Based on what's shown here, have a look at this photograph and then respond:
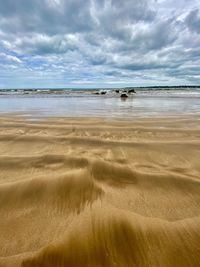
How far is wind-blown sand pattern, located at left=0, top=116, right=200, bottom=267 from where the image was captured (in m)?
1.70

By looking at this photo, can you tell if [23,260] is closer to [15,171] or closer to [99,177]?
[99,177]

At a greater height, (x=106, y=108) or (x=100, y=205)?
(x=100, y=205)

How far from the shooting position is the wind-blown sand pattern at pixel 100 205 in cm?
170

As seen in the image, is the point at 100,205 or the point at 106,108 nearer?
the point at 100,205

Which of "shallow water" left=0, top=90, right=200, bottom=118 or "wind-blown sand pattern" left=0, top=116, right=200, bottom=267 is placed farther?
"shallow water" left=0, top=90, right=200, bottom=118

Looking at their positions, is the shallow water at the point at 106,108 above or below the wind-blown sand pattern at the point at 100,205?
below

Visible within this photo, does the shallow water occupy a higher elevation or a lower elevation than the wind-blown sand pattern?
lower

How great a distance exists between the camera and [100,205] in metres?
2.31

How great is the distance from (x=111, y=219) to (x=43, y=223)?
0.65m

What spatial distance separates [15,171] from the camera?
313 cm

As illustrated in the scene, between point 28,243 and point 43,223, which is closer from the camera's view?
point 28,243

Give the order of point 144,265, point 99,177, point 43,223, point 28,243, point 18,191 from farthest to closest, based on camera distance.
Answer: point 99,177
point 18,191
point 43,223
point 28,243
point 144,265

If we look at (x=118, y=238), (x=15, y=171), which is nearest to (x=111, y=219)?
(x=118, y=238)

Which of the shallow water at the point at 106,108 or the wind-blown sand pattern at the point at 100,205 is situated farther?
the shallow water at the point at 106,108
